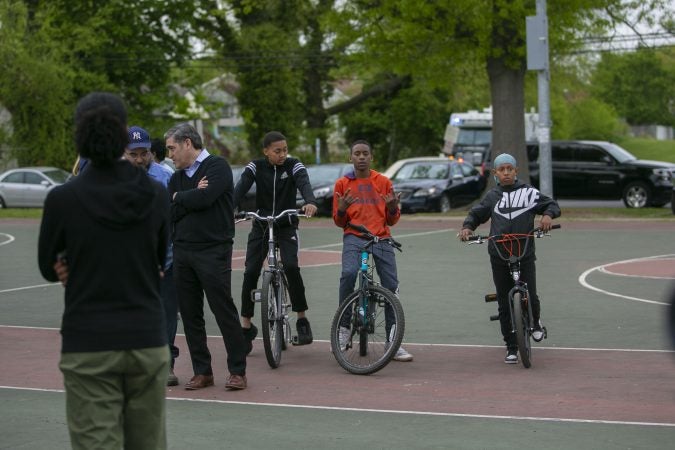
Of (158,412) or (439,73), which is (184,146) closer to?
(158,412)

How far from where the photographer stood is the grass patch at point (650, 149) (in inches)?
3068

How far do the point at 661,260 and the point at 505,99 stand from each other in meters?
13.9

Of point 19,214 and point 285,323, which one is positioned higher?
point 285,323

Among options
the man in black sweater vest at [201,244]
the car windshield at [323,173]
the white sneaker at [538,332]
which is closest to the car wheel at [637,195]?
the car windshield at [323,173]

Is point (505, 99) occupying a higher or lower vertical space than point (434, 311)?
higher

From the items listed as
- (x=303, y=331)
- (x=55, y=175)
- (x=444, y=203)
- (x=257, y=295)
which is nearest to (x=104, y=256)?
(x=257, y=295)

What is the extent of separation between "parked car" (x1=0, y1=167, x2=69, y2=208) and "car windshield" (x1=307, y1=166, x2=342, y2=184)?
36.5ft

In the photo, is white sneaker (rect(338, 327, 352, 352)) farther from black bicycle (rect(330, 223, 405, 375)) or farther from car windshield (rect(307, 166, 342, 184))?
car windshield (rect(307, 166, 342, 184))

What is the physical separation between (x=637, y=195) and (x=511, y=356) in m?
25.8

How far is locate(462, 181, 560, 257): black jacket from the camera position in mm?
10594

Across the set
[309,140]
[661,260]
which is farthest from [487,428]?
[309,140]

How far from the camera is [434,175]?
3541 cm

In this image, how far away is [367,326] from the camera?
33.7 ft

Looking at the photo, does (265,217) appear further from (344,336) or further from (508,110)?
(508,110)
